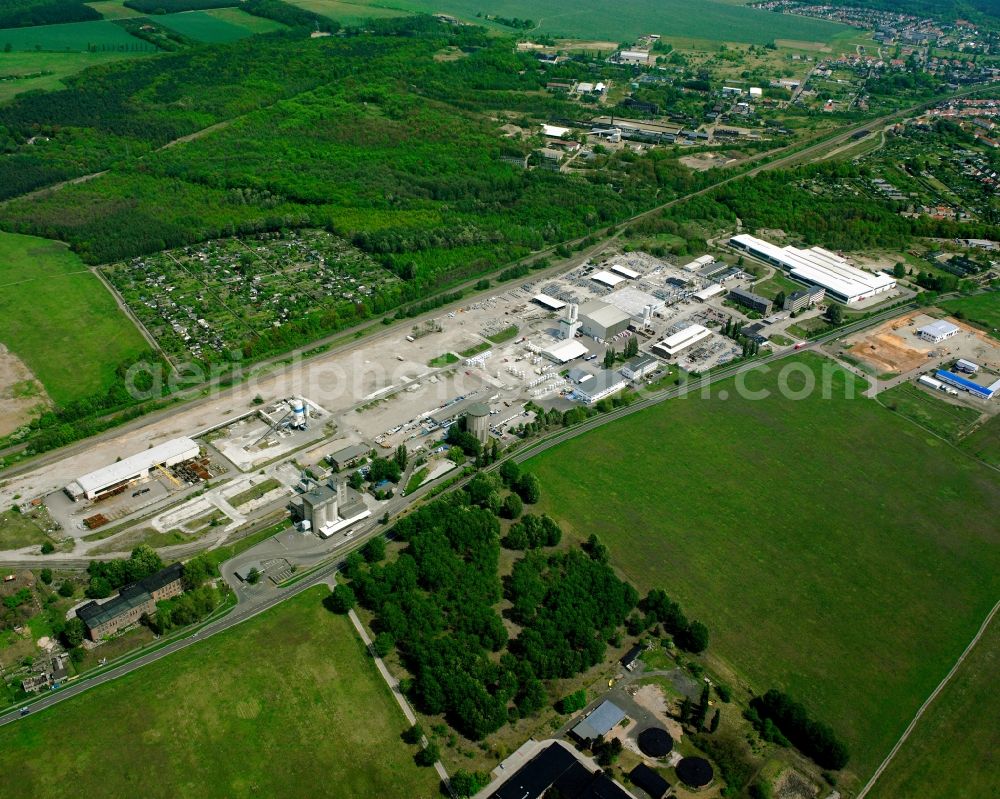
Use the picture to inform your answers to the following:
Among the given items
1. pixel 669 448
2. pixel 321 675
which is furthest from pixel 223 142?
pixel 321 675

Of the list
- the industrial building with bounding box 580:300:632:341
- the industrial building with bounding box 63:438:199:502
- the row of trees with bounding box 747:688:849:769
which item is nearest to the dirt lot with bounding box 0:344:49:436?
the industrial building with bounding box 63:438:199:502

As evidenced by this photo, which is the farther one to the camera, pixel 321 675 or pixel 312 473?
pixel 312 473

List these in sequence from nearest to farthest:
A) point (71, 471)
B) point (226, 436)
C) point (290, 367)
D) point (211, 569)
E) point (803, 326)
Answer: point (211, 569)
point (71, 471)
point (226, 436)
point (290, 367)
point (803, 326)

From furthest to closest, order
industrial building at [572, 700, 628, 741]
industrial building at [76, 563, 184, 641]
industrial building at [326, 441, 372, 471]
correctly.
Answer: industrial building at [326, 441, 372, 471] < industrial building at [76, 563, 184, 641] < industrial building at [572, 700, 628, 741]

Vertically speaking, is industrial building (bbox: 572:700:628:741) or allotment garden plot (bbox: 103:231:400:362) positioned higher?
industrial building (bbox: 572:700:628:741)

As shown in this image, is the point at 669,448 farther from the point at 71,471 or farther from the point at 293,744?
the point at 71,471

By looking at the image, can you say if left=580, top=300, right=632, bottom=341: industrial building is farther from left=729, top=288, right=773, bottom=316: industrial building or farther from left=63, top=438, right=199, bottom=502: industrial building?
left=63, top=438, right=199, bottom=502: industrial building
